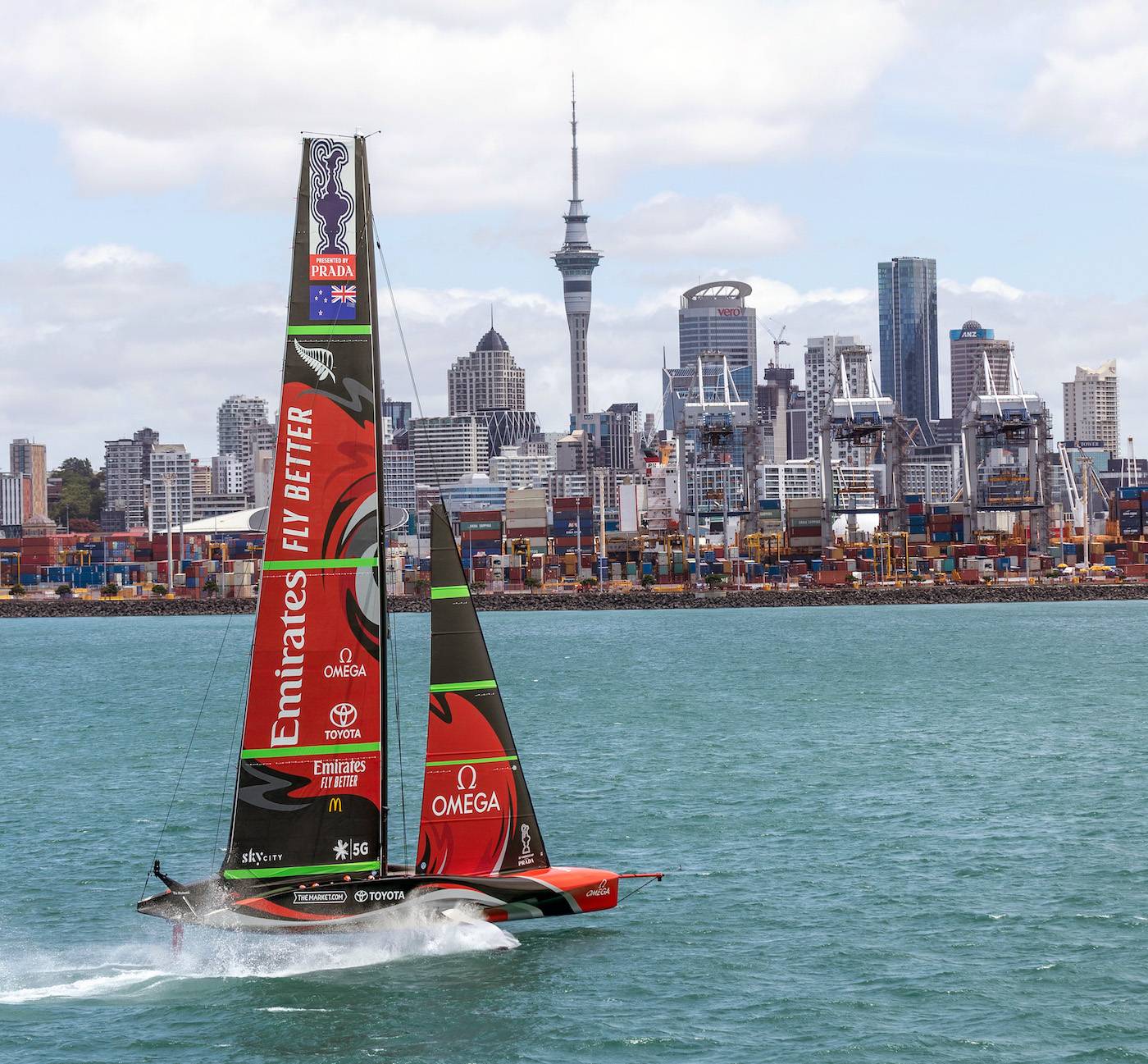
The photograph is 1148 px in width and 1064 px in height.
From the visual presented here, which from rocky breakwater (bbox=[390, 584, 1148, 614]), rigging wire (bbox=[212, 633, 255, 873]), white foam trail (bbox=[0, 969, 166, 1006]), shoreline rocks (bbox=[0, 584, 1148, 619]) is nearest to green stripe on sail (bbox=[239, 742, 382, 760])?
rigging wire (bbox=[212, 633, 255, 873])

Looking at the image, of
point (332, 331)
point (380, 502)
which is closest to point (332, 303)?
point (332, 331)

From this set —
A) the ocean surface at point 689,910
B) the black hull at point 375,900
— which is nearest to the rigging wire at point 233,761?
the ocean surface at point 689,910

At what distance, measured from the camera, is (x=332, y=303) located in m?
16.7

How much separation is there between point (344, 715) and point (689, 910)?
6.41 meters

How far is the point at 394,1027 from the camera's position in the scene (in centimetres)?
1633

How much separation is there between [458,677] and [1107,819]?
14.8 m

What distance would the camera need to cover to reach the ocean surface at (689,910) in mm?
16328

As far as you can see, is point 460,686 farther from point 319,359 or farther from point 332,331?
Result: point 332,331

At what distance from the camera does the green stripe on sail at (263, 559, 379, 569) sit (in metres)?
16.8

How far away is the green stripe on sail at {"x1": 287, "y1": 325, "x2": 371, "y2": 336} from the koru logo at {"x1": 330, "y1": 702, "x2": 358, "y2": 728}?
3720 millimetres

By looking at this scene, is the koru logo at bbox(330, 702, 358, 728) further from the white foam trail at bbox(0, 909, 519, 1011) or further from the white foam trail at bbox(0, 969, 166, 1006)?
the white foam trail at bbox(0, 969, 166, 1006)

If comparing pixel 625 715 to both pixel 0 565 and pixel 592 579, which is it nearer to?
pixel 592 579

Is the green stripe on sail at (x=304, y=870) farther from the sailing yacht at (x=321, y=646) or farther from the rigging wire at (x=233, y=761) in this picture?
the rigging wire at (x=233, y=761)

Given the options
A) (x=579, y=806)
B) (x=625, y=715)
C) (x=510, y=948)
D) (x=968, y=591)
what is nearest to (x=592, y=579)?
(x=968, y=591)
